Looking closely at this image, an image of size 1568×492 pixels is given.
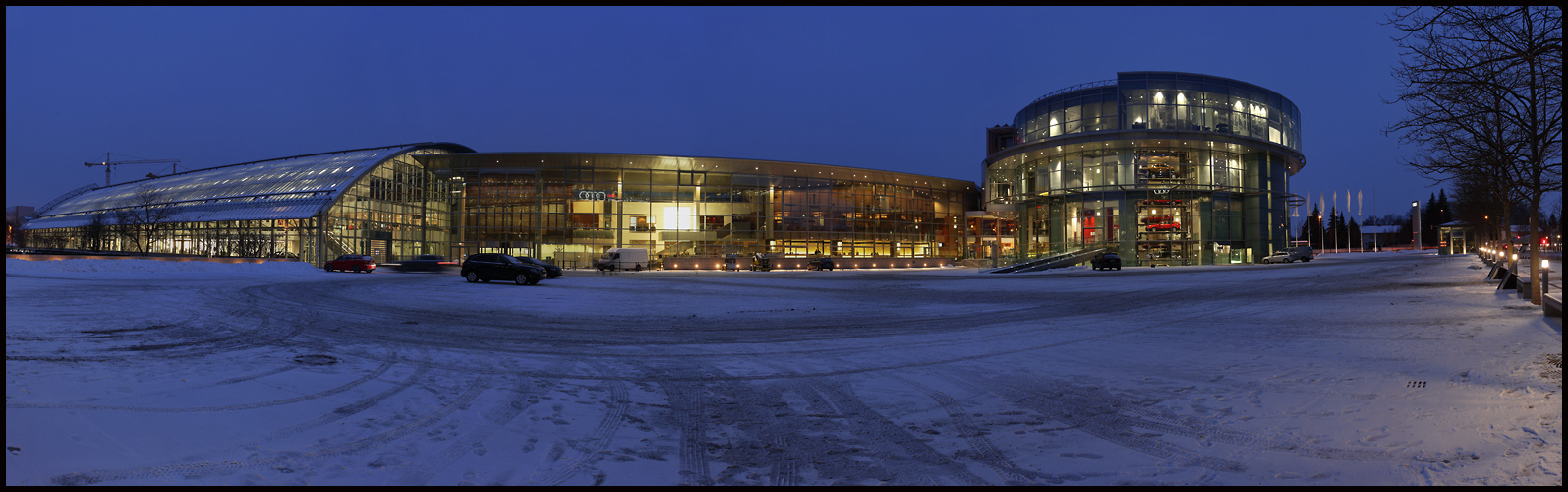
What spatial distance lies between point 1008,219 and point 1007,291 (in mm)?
55154

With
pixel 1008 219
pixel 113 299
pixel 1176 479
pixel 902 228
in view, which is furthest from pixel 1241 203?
pixel 113 299

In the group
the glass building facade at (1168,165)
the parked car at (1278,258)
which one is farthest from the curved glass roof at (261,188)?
the parked car at (1278,258)

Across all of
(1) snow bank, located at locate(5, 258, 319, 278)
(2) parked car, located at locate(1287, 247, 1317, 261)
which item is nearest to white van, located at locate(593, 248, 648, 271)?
(1) snow bank, located at locate(5, 258, 319, 278)

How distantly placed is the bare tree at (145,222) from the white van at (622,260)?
38896 millimetres

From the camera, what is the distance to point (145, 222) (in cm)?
5975

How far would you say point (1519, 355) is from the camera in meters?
8.60

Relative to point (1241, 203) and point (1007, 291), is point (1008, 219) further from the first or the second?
Result: point (1007, 291)

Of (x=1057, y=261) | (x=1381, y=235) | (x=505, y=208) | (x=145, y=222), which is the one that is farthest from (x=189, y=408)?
(x=1381, y=235)

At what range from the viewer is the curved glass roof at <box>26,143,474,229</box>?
56375mm

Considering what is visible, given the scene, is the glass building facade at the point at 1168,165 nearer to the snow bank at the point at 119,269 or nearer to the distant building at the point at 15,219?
the snow bank at the point at 119,269

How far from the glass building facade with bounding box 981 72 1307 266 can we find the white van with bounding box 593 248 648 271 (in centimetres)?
3554

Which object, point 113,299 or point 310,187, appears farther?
point 310,187

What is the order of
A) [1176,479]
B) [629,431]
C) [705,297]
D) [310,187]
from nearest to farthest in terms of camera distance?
[1176,479]
[629,431]
[705,297]
[310,187]

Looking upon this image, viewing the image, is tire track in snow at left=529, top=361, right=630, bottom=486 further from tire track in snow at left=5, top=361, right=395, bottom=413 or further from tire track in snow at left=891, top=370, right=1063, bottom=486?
tire track in snow at left=891, top=370, right=1063, bottom=486
